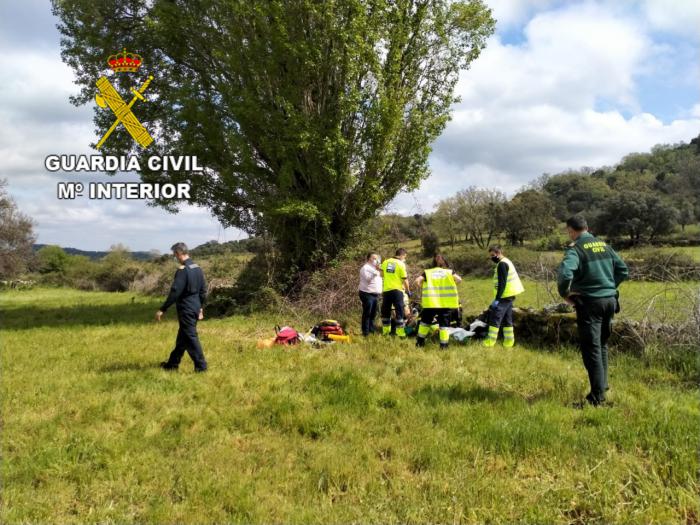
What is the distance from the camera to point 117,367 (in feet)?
24.0

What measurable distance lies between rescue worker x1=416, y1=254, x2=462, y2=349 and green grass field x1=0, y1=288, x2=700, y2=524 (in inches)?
47.2

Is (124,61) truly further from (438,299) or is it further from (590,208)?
(590,208)

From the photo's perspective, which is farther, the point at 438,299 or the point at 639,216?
the point at 639,216

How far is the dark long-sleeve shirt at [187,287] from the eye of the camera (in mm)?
6699

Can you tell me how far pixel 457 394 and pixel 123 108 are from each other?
15.6 metres

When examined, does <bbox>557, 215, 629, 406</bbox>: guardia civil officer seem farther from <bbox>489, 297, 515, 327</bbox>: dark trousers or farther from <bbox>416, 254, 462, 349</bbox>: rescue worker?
<bbox>416, 254, 462, 349</bbox>: rescue worker

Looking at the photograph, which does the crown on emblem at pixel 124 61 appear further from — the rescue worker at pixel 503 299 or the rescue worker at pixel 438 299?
the rescue worker at pixel 503 299

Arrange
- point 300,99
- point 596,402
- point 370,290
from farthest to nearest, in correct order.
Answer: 1. point 300,99
2. point 370,290
3. point 596,402

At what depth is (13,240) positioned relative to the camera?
113 ft

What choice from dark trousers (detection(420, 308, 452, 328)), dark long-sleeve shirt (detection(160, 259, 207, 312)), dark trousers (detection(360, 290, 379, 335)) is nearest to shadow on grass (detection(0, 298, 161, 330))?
dark long-sleeve shirt (detection(160, 259, 207, 312))

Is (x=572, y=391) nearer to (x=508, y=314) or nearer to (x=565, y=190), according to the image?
(x=508, y=314)

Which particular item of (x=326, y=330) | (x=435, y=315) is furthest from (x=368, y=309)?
(x=435, y=315)

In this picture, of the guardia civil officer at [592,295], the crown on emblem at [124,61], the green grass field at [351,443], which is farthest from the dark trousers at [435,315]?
the crown on emblem at [124,61]

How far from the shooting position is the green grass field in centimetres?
334
